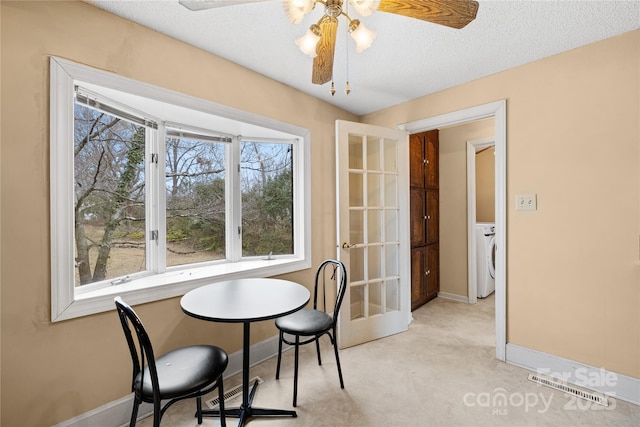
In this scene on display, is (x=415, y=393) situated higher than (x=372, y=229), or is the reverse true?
(x=372, y=229)

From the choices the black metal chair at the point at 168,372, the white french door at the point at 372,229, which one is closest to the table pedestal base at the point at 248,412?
the black metal chair at the point at 168,372

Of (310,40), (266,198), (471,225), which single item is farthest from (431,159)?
(310,40)

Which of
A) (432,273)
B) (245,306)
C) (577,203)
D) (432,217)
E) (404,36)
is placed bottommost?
(432,273)

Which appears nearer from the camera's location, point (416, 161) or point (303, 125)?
point (303, 125)

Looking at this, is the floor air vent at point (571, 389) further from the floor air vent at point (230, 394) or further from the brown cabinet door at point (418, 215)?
the floor air vent at point (230, 394)

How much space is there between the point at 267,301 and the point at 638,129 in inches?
98.5

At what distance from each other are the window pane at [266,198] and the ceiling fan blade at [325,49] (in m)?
1.33

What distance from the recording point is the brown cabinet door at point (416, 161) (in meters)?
3.34

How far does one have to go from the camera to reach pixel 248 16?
1.60m

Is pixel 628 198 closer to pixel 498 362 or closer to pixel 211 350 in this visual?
pixel 498 362

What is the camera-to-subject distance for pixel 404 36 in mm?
1786

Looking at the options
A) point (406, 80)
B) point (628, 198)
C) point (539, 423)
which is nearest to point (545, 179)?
point (628, 198)

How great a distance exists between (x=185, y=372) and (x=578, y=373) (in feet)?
8.29

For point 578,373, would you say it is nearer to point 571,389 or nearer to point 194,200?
point 571,389
